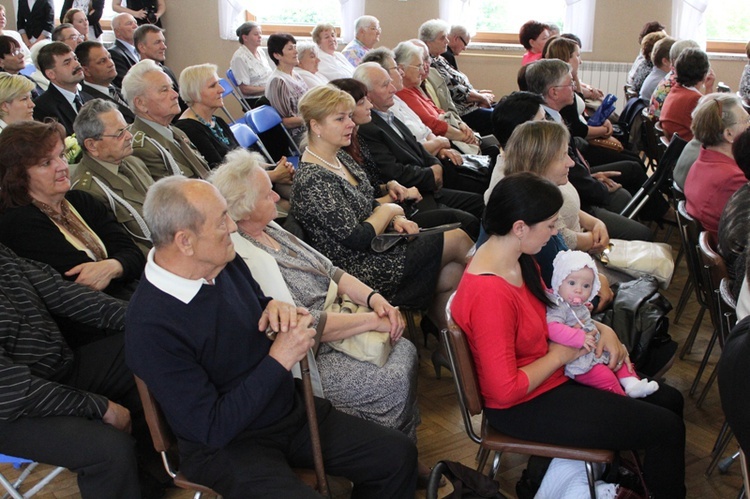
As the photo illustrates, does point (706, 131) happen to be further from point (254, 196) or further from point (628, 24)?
point (628, 24)

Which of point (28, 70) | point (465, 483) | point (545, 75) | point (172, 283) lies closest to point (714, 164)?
point (545, 75)

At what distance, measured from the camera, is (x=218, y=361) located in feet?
5.70

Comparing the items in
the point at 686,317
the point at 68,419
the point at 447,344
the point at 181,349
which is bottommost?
the point at 686,317

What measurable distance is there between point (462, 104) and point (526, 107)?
2721 mm

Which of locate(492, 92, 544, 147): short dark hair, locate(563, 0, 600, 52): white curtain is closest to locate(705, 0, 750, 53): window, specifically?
locate(563, 0, 600, 52): white curtain

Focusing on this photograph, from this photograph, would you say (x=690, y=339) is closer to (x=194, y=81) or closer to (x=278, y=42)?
(x=194, y=81)

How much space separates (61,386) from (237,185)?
2.49ft

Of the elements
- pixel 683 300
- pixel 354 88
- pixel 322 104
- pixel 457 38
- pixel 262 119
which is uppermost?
pixel 322 104

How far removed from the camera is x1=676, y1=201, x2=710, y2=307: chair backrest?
2.75m

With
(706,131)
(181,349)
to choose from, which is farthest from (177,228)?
(706,131)

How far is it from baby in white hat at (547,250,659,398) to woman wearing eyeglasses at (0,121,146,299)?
4.82 feet

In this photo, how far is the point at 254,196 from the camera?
88.7 inches

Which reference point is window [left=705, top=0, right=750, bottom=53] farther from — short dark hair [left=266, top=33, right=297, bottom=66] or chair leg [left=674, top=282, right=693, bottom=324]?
chair leg [left=674, top=282, right=693, bottom=324]

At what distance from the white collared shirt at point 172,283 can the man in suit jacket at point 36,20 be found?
21.3ft
